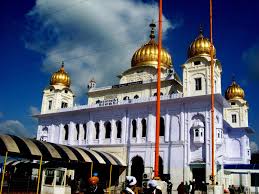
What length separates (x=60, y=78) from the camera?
4100cm

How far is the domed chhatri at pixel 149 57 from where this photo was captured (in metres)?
37.3

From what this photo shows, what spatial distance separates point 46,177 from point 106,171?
11749 mm

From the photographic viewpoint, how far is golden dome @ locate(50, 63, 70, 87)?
40.9 meters

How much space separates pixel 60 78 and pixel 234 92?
23.1 m

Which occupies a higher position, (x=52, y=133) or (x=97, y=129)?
(x=97, y=129)

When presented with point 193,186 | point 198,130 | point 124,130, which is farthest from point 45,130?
point 193,186

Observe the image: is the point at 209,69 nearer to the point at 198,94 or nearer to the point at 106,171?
the point at 198,94

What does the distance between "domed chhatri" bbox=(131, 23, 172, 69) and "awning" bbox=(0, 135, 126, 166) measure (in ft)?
43.6

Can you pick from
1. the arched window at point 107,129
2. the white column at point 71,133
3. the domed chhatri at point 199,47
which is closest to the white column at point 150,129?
the arched window at point 107,129

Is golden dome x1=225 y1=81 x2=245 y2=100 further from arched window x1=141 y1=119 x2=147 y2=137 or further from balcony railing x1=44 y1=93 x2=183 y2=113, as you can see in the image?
arched window x1=141 y1=119 x2=147 y2=137

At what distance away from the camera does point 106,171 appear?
3162cm

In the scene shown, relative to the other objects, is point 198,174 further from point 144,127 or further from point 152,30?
point 152,30

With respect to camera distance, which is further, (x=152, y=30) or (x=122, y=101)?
(x=152, y=30)

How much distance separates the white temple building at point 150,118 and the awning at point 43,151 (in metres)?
4.75
